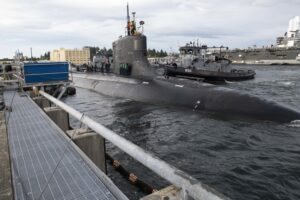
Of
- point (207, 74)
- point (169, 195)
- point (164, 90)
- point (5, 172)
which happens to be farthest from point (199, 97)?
point (207, 74)

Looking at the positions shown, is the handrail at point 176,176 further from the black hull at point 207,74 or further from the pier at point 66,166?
the black hull at point 207,74

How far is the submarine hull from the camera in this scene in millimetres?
14492

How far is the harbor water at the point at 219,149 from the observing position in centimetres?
816

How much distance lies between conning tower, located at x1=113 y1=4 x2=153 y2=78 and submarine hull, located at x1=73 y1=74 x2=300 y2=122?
1.10 meters

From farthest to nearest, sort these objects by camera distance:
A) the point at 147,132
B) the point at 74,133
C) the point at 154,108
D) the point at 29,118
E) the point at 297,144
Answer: the point at 154,108, the point at 147,132, the point at 297,144, the point at 29,118, the point at 74,133

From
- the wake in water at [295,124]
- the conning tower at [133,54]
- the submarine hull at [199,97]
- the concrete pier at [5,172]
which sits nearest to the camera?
the concrete pier at [5,172]

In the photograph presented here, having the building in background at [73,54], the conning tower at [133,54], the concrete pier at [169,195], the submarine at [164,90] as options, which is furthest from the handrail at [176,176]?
the building in background at [73,54]

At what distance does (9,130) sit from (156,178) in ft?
15.1

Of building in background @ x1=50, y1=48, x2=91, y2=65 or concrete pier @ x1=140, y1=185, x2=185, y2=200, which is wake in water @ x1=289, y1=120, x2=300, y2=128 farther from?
building in background @ x1=50, y1=48, x2=91, y2=65

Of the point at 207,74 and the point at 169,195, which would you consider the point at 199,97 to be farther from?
the point at 207,74

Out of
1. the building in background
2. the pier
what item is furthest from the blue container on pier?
the building in background

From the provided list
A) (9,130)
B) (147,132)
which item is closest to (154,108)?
(147,132)

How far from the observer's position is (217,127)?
1388 centimetres

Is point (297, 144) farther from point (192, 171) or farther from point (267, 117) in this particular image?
point (192, 171)
